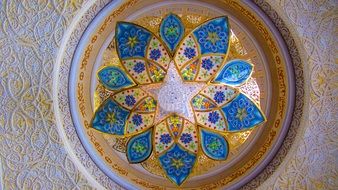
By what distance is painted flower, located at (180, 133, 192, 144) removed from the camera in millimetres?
6230

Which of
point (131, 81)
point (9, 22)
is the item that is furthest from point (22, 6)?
point (131, 81)

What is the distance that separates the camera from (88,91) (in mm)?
6047

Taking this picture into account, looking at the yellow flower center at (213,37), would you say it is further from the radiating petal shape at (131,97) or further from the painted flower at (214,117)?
the radiating petal shape at (131,97)

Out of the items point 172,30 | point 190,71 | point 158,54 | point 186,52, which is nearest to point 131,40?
point 158,54

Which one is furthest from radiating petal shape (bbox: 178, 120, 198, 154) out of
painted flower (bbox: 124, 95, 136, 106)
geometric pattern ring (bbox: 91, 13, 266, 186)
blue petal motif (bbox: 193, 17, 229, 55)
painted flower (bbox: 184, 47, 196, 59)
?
blue petal motif (bbox: 193, 17, 229, 55)

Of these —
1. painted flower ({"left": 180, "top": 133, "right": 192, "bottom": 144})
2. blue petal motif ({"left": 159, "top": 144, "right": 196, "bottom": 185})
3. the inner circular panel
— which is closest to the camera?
the inner circular panel

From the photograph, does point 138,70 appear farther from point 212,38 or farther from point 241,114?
point 241,114

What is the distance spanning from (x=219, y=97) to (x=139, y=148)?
1009 mm

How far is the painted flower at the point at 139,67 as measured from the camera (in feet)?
20.0

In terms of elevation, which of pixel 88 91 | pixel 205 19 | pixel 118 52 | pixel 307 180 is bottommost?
pixel 307 180

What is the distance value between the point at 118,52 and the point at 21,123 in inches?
47.7

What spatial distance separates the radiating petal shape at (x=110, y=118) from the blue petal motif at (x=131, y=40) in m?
0.54

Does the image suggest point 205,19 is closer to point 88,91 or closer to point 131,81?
point 131,81

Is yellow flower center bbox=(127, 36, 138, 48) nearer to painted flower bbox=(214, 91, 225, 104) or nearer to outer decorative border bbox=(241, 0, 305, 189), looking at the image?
painted flower bbox=(214, 91, 225, 104)
